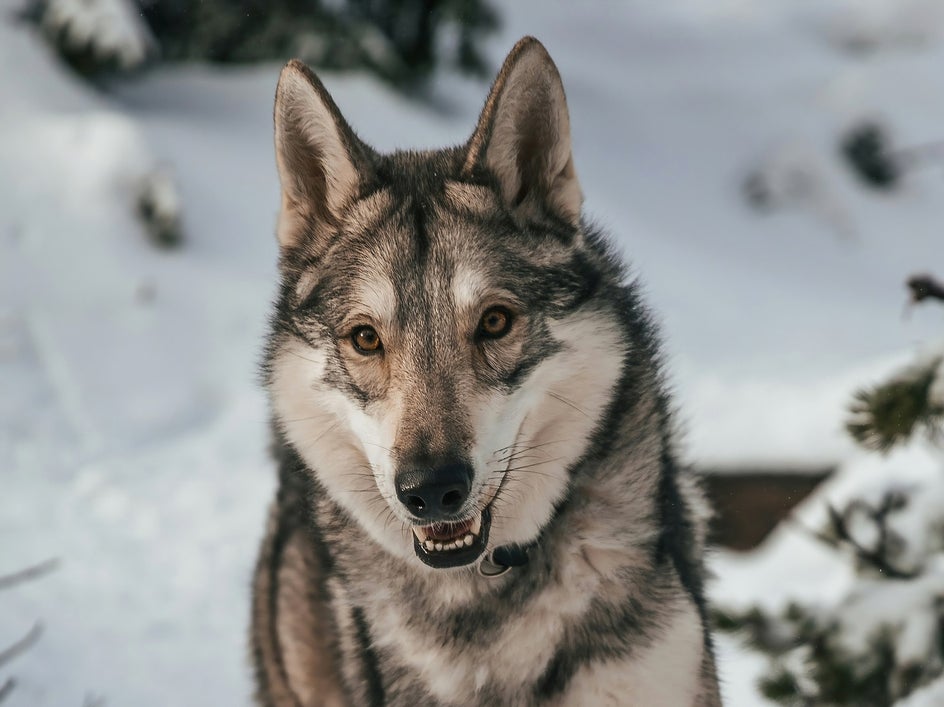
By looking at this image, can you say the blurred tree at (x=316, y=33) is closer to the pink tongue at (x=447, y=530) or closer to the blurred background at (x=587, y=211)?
the blurred background at (x=587, y=211)

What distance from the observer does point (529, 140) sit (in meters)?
2.99

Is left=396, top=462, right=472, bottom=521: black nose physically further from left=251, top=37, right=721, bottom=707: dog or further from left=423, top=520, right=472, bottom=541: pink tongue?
left=423, top=520, right=472, bottom=541: pink tongue

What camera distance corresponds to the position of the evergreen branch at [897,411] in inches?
101

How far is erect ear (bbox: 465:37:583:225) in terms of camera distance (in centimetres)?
278

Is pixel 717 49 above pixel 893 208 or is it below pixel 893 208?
above

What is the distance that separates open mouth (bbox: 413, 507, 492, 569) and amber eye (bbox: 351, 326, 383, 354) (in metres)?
0.50

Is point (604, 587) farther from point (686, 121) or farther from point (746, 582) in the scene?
point (686, 121)

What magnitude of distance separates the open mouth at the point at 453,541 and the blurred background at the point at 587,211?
920mm

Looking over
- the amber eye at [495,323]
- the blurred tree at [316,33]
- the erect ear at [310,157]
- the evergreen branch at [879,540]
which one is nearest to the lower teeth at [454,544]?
the amber eye at [495,323]

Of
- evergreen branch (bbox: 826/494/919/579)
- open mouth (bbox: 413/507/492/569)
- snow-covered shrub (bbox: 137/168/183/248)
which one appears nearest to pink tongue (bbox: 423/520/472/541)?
open mouth (bbox: 413/507/492/569)

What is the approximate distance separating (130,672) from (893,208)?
11442mm

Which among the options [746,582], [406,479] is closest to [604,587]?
[406,479]

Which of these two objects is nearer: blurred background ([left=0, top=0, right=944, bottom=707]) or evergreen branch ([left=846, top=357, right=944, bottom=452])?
evergreen branch ([left=846, top=357, right=944, bottom=452])

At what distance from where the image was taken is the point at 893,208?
13445 mm
